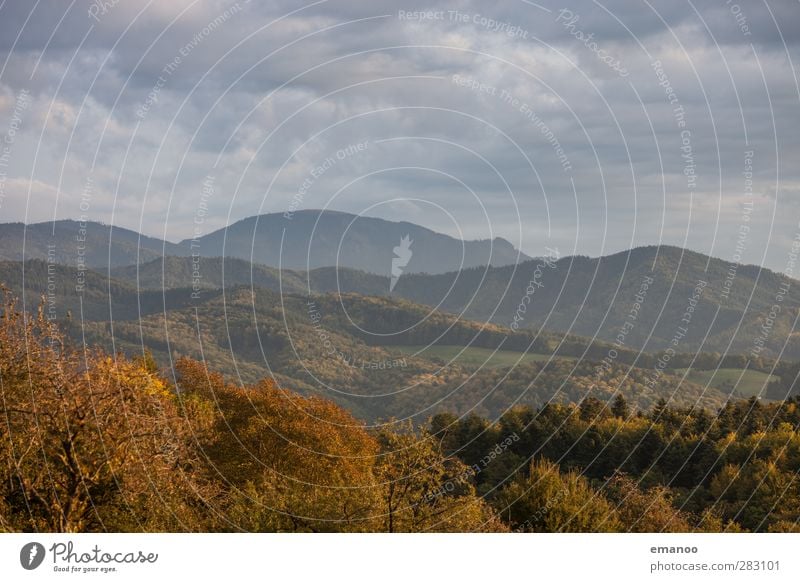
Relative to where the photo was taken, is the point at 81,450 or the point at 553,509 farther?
the point at 553,509

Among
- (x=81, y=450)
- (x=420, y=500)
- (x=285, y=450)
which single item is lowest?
(x=285, y=450)

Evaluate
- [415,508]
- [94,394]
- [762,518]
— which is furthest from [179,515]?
[762,518]

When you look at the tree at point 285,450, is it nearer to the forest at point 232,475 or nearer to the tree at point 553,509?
the forest at point 232,475

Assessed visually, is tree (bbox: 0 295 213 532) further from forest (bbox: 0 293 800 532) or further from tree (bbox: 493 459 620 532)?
tree (bbox: 493 459 620 532)

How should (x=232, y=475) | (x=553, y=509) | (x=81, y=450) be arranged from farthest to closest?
(x=232, y=475) → (x=553, y=509) → (x=81, y=450)

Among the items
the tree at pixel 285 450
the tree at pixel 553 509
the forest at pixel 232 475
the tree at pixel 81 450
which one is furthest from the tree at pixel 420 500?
the tree at pixel 81 450

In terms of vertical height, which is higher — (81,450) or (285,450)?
(81,450)

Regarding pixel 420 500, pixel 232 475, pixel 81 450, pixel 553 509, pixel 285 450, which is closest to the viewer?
pixel 81 450

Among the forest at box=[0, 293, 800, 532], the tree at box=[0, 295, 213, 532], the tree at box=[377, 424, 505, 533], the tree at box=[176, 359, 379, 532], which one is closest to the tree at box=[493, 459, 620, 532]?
the forest at box=[0, 293, 800, 532]

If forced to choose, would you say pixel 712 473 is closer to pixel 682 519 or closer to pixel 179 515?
pixel 682 519

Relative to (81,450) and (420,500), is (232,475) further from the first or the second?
(81,450)

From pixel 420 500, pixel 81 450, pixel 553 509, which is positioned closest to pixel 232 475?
pixel 420 500

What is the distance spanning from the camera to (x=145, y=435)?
115 ft
